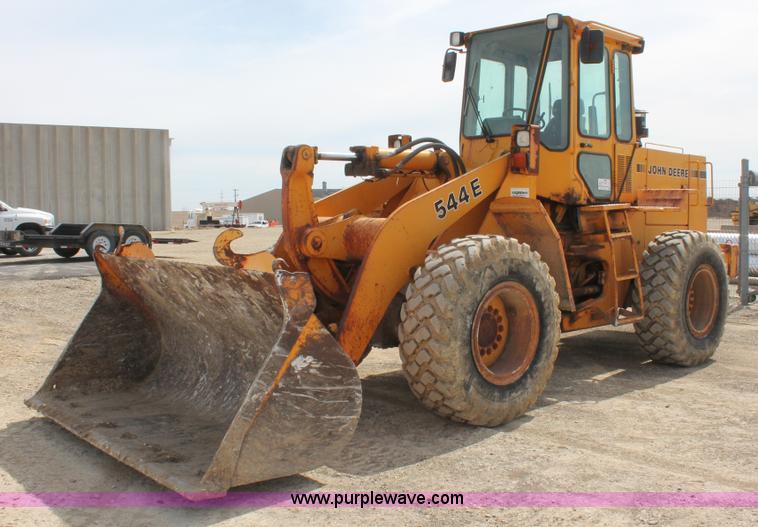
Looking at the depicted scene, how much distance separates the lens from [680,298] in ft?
22.1

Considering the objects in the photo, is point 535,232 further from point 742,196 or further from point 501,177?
point 742,196

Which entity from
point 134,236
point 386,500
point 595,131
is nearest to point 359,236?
point 386,500

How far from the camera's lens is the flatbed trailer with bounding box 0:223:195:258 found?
1634 cm

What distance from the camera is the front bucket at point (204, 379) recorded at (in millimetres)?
3762

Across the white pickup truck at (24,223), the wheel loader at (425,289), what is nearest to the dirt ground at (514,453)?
the wheel loader at (425,289)

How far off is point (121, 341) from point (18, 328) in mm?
3279

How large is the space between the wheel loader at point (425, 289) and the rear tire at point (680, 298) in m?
0.02

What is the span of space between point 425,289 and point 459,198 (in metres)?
1.07

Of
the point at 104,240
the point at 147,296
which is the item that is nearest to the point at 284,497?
the point at 147,296

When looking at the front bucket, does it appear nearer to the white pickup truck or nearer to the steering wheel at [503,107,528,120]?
the steering wheel at [503,107,528,120]

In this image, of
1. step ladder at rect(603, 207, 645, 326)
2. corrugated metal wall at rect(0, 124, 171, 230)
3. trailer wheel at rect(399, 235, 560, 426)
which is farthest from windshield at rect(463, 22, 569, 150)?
corrugated metal wall at rect(0, 124, 171, 230)

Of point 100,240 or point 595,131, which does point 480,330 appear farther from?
point 100,240

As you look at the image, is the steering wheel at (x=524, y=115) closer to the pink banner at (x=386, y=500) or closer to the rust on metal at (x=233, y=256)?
the rust on metal at (x=233, y=256)

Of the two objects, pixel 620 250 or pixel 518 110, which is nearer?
pixel 518 110
